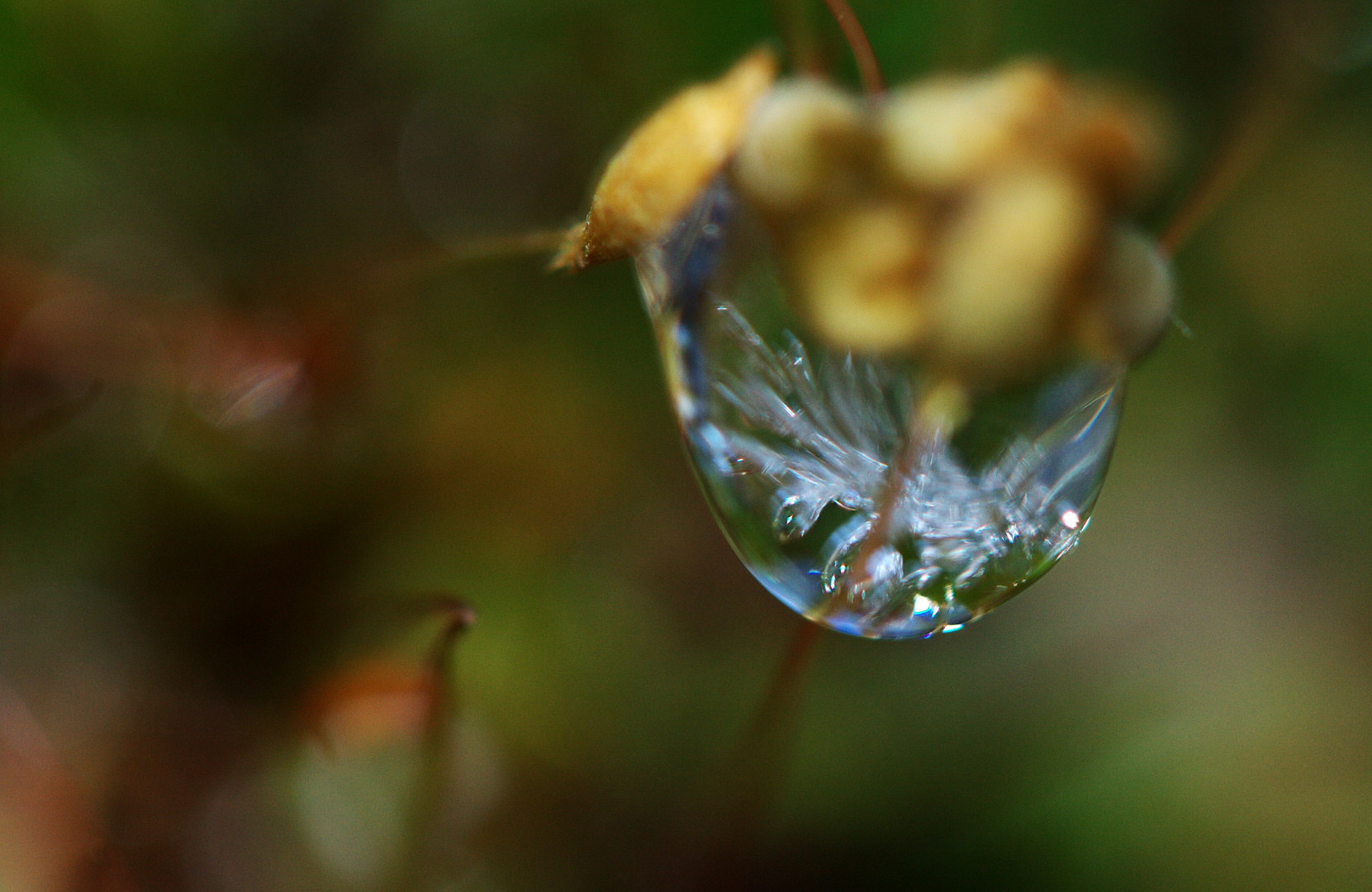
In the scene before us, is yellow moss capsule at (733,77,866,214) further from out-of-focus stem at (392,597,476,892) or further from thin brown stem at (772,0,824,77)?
out-of-focus stem at (392,597,476,892)

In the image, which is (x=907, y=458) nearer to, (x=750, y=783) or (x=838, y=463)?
(x=838, y=463)

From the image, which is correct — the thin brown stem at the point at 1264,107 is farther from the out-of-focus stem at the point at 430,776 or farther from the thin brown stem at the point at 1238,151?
the out-of-focus stem at the point at 430,776

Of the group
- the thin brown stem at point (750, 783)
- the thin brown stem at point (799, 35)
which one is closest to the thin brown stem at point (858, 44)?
the thin brown stem at point (799, 35)

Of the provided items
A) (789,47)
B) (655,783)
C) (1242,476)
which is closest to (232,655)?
(655,783)

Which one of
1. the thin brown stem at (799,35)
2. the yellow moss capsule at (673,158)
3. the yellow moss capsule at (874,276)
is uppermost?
the thin brown stem at (799,35)

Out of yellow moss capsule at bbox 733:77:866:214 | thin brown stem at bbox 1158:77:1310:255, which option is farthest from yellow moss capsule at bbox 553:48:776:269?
thin brown stem at bbox 1158:77:1310:255

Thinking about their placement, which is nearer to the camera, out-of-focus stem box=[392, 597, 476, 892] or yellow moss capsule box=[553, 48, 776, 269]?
yellow moss capsule box=[553, 48, 776, 269]
